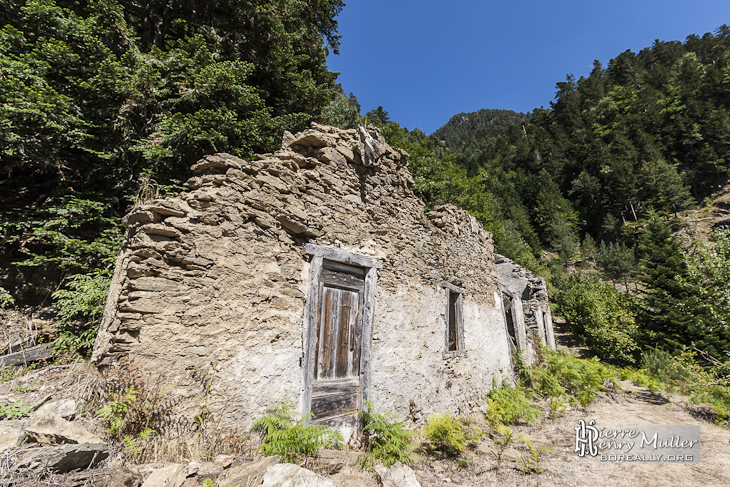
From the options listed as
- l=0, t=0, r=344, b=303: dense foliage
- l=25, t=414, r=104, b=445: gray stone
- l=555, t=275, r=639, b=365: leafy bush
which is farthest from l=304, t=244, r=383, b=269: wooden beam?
l=555, t=275, r=639, b=365: leafy bush

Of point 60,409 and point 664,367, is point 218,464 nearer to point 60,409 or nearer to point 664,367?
point 60,409

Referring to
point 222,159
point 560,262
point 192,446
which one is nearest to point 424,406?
point 192,446

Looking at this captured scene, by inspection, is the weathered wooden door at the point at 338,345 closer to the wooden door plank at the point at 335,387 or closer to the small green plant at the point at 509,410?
the wooden door plank at the point at 335,387

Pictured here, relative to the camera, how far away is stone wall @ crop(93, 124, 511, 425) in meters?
3.31

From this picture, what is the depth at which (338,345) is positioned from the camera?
15.9 feet

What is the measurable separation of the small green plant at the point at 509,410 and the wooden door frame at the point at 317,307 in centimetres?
369

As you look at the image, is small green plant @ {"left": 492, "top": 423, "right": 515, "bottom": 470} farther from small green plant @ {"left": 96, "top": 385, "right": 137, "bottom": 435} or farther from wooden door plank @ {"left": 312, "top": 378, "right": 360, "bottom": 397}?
small green plant @ {"left": 96, "top": 385, "right": 137, "bottom": 435}

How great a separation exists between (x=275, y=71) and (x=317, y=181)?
269 inches

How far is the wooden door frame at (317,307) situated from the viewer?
424cm

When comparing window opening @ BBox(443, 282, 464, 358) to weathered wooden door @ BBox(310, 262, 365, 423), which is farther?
window opening @ BBox(443, 282, 464, 358)

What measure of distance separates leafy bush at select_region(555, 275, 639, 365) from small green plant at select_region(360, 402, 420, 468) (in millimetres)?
15633

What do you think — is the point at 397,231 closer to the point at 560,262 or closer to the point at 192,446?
the point at 192,446

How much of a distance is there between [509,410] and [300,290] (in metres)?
6.16

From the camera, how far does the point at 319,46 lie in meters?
12.0
